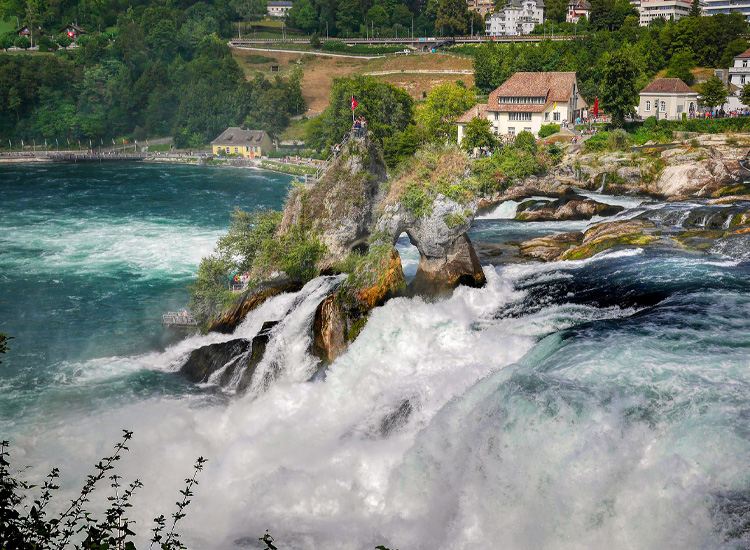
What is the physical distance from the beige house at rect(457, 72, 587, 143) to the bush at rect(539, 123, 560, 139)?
6.40ft

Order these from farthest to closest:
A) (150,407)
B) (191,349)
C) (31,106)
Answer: (31,106)
(191,349)
(150,407)

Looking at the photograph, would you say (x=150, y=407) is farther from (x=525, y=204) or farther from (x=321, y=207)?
(x=525, y=204)

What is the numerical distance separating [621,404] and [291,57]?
589ft

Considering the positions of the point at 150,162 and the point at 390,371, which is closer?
the point at 390,371

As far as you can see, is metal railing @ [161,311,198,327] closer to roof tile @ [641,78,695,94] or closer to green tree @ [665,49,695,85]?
roof tile @ [641,78,695,94]

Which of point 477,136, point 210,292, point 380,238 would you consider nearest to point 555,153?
point 477,136

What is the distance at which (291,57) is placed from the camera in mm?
189000

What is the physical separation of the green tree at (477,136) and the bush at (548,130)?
8272 mm

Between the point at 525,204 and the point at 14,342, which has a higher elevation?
the point at 525,204

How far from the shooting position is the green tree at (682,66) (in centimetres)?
9931

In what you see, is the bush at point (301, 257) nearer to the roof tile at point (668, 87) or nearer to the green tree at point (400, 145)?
the green tree at point (400, 145)

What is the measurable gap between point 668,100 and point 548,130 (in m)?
13.8

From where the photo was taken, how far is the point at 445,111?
8994 centimetres

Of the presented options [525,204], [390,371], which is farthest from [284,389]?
[525,204]
